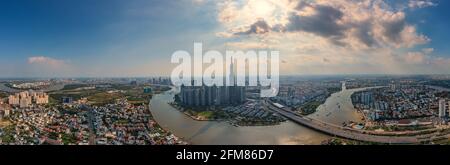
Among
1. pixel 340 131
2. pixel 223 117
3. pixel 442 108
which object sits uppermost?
pixel 442 108

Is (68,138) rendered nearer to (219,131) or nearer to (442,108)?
(219,131)

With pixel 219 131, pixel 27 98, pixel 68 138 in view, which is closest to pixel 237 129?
pixel 219 131

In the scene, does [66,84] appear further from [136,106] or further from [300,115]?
[300,115]

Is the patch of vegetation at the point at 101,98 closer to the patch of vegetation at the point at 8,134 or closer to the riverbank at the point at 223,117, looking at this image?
the patch of vegetation at the point at 8,134

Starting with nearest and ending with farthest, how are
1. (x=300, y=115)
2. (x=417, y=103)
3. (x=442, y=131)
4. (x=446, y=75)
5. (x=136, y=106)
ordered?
(x=442, y=131) < (x=446, y=75) < (x=136, y=106) < (x=417, y=103) < (x=300, y=115)

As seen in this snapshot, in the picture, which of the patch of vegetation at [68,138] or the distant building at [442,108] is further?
the distant building at [442,108]

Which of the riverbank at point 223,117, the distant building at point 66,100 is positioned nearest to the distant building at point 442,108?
the riverbank at point 223,117
